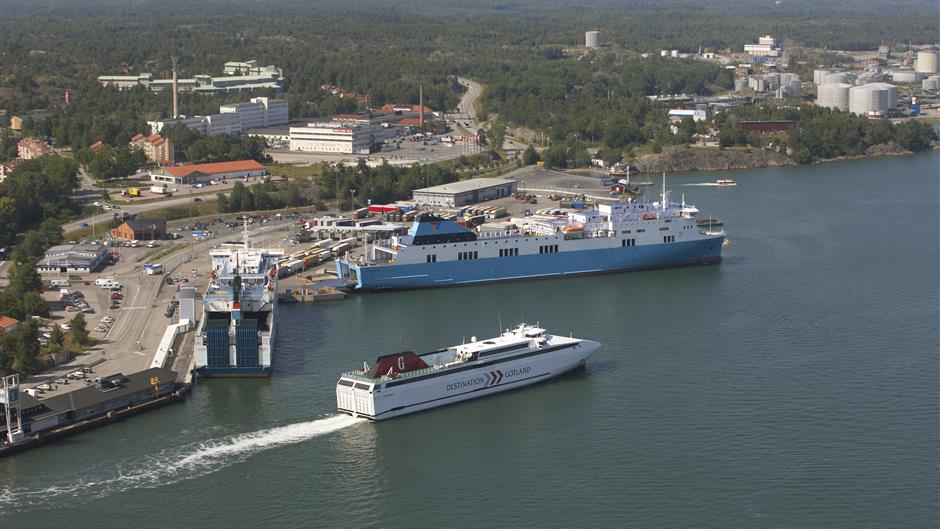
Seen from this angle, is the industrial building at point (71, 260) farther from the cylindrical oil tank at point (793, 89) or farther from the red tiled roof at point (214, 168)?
the cylindrical oil tank at point (793, 89)

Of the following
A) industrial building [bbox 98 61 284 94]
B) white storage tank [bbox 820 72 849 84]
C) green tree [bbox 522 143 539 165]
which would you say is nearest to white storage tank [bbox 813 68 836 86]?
white storage tank [bbox 820 72 849 84]

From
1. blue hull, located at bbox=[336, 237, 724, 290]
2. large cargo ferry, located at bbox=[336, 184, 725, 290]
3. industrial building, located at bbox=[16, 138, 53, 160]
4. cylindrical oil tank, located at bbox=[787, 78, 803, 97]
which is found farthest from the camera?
cylindrical oil tank, located at bbox=[787, 78, 803, 97]

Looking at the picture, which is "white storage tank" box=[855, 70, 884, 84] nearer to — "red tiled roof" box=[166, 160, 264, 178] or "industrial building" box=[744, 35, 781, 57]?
"industrial building" box=[744, 35, 781, 57]

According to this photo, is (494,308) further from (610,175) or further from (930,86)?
(930,86)

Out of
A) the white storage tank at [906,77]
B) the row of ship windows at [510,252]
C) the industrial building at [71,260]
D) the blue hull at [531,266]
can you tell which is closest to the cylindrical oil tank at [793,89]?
the white storage tank at [906,77]

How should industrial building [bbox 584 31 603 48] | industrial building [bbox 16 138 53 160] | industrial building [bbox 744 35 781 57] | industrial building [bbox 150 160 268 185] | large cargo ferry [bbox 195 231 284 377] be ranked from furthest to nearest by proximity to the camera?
industrial building [bbox 744 35 781 57] < industrial building [bbox 584 31 603 48] < industrial building [bbox 16 138 53 160] < industrial building [bbox 150 160 268 185] < large cargo ferry [bbox 195 231 284 377]
